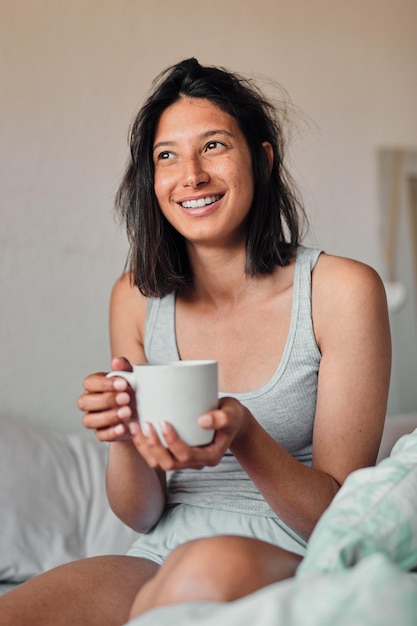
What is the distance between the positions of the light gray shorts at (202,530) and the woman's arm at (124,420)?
0.09 ft

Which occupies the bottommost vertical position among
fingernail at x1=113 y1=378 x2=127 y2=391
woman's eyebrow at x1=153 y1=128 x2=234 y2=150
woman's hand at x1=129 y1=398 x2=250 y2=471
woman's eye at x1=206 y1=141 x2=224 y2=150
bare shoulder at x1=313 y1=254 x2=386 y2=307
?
woman's hand at x1=129 y1=398 x2=250 y2=471

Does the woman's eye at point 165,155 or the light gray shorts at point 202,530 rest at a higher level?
the woman's eye at point 165,155

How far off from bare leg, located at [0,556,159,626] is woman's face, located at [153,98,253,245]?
1.79ft

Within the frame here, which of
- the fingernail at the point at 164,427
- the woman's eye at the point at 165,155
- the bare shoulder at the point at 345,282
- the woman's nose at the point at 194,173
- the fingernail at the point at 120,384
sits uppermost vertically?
the woman's eye at the point at 165,155

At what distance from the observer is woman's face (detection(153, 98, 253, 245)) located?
1.34m

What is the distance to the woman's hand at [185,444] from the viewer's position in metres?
0.87

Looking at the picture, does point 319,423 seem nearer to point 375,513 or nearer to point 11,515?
point 375,513

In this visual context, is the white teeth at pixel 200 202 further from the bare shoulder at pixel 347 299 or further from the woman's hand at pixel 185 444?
the woman's hand at pixel 185 444

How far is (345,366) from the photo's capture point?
123 cm

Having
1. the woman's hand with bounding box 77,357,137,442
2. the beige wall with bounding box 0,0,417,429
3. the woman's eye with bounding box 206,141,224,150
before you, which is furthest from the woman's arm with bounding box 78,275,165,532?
the beige wall with bounding box 0,0,417,429

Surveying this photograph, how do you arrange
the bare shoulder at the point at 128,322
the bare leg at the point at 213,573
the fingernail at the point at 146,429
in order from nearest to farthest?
1. the bare leg at the point at 213,573
2. the fingernail at the point at 146,429
3. the bare shoulder at the point at 128,322

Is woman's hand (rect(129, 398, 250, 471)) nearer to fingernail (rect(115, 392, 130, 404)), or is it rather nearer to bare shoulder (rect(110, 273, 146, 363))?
fingernail (rect(115, 392, 130, 404))

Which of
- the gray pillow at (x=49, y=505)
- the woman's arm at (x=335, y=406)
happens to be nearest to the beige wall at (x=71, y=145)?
Result: the gray pillow at (x=49, y=505)

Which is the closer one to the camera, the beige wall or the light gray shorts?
the light gray shorts
